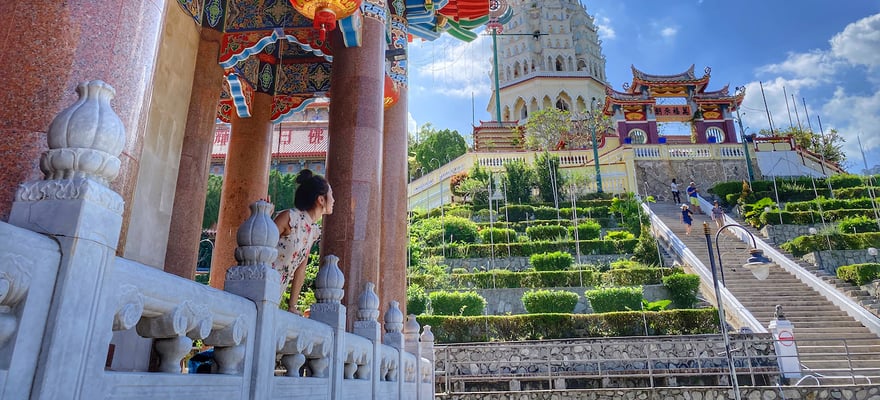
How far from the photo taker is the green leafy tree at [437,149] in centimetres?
4469

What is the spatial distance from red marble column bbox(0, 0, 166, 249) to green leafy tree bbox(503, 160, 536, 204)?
98.7 feet

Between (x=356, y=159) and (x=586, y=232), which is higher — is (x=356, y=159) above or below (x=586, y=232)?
below

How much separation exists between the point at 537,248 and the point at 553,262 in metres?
2.55

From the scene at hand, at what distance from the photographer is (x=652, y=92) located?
4128 cm

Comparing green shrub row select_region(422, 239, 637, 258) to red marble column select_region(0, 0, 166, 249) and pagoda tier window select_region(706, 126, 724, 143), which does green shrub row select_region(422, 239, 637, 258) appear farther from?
red marble column select_region(0, 0, 166, 249)

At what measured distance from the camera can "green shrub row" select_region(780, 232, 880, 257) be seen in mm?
20641

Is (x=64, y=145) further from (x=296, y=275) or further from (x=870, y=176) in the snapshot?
(x=870, y=176)

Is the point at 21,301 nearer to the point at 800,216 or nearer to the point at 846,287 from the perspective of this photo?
the point at 846,287

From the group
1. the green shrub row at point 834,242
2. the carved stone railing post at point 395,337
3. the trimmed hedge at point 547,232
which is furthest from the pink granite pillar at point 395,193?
the green shrub row at point 834,242

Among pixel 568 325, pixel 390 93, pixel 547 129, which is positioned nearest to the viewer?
pixel 390 93

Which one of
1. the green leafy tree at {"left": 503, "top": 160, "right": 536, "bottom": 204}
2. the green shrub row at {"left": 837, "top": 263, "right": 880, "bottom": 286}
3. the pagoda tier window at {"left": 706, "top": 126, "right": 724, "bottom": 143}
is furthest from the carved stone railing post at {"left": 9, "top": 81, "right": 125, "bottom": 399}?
the pagoda tier window at {"left": 706, "top": 126, "right": 724, "bottom": 143}

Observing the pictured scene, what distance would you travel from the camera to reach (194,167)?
258 inches

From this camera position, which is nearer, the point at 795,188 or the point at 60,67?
the point at 60,67

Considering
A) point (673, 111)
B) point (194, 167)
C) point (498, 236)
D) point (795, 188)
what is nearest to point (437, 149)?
point (673, 111)
